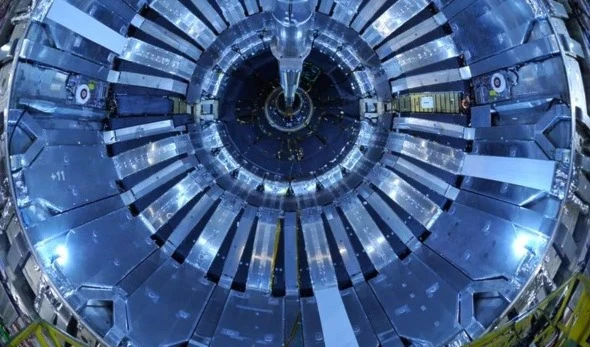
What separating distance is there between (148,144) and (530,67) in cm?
410

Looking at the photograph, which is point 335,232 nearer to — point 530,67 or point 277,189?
point 277,189

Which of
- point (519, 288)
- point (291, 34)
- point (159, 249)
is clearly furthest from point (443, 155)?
point (159, 249)

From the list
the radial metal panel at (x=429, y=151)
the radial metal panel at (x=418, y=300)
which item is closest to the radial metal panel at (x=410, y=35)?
the radial metal panel at (x=429, y=151)

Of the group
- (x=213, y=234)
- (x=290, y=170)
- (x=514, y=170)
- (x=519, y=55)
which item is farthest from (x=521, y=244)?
(x=213, y=234)

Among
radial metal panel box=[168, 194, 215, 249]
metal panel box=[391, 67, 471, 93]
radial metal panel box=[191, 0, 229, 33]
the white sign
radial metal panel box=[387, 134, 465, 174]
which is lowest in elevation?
radial metal panel box=[168, 194, 215, 249]

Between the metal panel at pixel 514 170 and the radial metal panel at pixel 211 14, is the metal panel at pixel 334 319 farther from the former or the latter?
the radial metal panel at pixel 211 14

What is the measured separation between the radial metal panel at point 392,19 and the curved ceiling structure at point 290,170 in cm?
2

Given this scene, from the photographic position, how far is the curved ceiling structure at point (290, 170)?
21.2 feet

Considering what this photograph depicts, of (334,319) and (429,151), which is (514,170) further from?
(334,319)

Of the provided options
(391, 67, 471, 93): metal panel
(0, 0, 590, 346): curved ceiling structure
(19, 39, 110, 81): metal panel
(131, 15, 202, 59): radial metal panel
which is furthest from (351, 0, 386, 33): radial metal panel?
(19, 39, 110, 81): metal panel

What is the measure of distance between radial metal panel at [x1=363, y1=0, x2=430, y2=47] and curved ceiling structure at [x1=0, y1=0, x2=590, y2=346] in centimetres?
2

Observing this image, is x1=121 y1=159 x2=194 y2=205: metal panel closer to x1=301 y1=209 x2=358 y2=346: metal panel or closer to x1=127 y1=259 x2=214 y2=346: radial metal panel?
x1=127 y1=259 x2=214 y2=346: radial metal panel

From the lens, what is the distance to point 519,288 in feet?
20.8

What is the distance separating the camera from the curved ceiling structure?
6.46 meters
